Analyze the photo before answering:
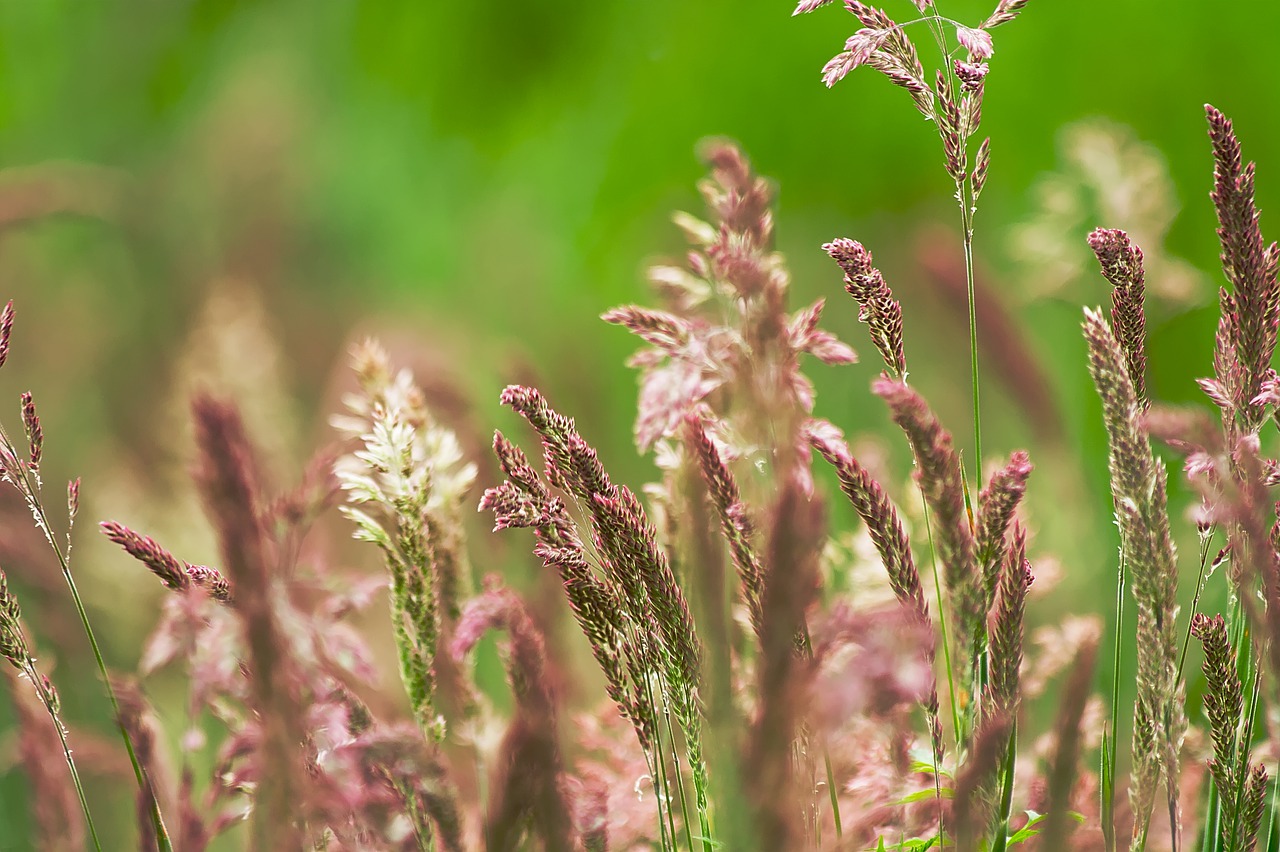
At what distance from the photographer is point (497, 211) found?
5.27 meters

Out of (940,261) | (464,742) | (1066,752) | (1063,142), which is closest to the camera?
(1066,752)

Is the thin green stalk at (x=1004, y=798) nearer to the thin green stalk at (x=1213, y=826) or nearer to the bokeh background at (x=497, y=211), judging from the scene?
the thin green stalk at (x=1213, y=826)

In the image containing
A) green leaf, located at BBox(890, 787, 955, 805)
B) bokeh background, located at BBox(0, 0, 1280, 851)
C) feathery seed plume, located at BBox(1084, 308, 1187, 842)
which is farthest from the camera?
bokeh background, located at BBox(0, 0, 1280, 851)

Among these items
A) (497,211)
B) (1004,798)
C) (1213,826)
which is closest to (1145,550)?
(1004,798)

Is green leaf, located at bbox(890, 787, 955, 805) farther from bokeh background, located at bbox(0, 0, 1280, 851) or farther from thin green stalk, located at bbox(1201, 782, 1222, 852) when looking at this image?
bokeh background, located at bbox(0, 0, 1280, 851)

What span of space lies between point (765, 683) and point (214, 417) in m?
0.30

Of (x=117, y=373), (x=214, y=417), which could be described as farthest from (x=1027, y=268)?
(x=214, y=417)

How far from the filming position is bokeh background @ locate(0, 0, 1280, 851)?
2.33 m

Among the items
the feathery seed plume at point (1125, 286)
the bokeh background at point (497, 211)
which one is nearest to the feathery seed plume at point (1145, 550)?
the feathery seed plume at point (1125, 286)

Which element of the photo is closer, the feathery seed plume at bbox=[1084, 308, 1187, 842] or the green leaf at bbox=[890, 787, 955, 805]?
the feathery seed plume at bbox=[1084, 308, 1187, 842]

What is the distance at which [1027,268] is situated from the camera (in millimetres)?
3793

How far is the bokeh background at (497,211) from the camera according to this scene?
2326mm

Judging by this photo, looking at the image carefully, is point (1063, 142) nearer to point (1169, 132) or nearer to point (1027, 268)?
point (1027, 268)

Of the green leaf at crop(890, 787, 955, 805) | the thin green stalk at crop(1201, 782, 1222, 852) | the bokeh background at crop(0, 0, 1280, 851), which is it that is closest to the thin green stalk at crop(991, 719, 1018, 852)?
the green leaf at crop(890, 787, 955, 805)
